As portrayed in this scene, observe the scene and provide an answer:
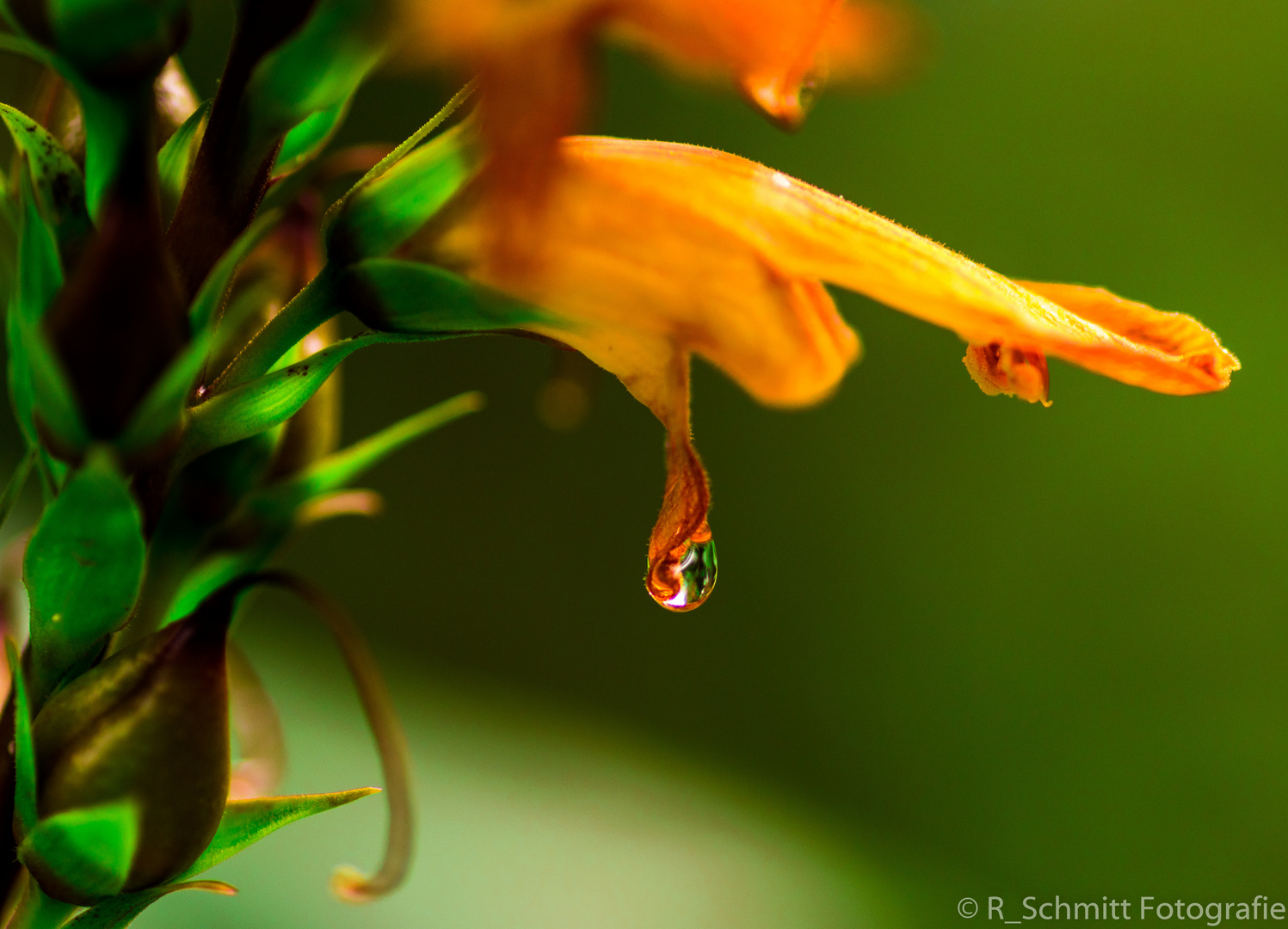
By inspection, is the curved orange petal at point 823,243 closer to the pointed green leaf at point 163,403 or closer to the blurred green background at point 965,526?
the pointed green leaf at point 163,403

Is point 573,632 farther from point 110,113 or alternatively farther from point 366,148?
point 110,113

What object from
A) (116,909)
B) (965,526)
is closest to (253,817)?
(116,909)

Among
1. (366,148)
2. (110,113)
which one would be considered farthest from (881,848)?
(110,113)

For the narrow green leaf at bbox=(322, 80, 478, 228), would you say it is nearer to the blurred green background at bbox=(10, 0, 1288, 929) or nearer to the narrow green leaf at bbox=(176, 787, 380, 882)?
the narrow green leaf at bbox=(176, 787, 380, 882)

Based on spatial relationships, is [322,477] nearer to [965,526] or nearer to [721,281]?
[721,281]

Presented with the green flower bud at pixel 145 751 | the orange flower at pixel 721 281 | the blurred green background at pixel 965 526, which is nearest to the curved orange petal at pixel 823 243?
the orange flower at pixel 721 281

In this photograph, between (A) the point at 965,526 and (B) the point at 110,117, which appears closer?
(B) the point at 110,117
